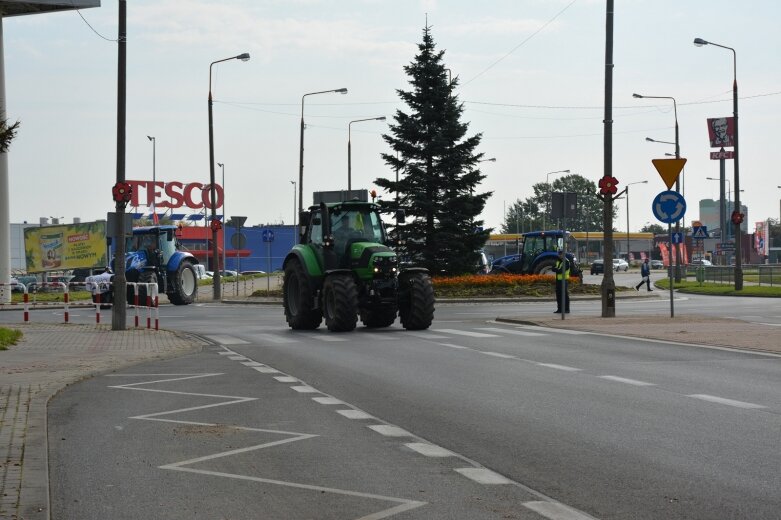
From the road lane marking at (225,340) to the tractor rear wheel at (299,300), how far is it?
1.91m

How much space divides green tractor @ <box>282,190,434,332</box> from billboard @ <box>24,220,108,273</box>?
3794cm

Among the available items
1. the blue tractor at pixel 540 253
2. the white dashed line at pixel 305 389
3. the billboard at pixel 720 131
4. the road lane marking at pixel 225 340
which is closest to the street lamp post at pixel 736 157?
the blue tractor at pixel 540 253

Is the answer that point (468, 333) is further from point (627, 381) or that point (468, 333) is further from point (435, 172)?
point (435, 172)

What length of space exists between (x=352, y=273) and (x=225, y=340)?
10.1 ft

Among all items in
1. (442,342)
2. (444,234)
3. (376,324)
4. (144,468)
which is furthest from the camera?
(444,234)

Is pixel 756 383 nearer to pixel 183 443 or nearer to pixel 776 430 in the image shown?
pixel 776 430

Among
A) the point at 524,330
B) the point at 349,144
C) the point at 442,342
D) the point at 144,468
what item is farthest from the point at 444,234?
the point at 144,468

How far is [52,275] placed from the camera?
70.5 metres

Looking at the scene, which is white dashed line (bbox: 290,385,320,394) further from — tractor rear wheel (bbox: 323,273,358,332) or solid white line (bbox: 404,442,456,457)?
tractor rear wheel (bbox: 323,273,358,332)

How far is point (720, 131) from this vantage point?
117000 millimetres

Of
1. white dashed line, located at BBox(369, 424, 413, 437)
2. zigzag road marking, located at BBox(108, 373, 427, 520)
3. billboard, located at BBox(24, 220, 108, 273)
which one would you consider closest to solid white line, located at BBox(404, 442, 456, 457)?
white dashed line, located at BBox(369, 424, 413, 437)

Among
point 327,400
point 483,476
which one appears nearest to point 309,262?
point 327,400

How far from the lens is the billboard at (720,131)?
4536 inches

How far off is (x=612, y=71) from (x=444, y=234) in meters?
19.3
